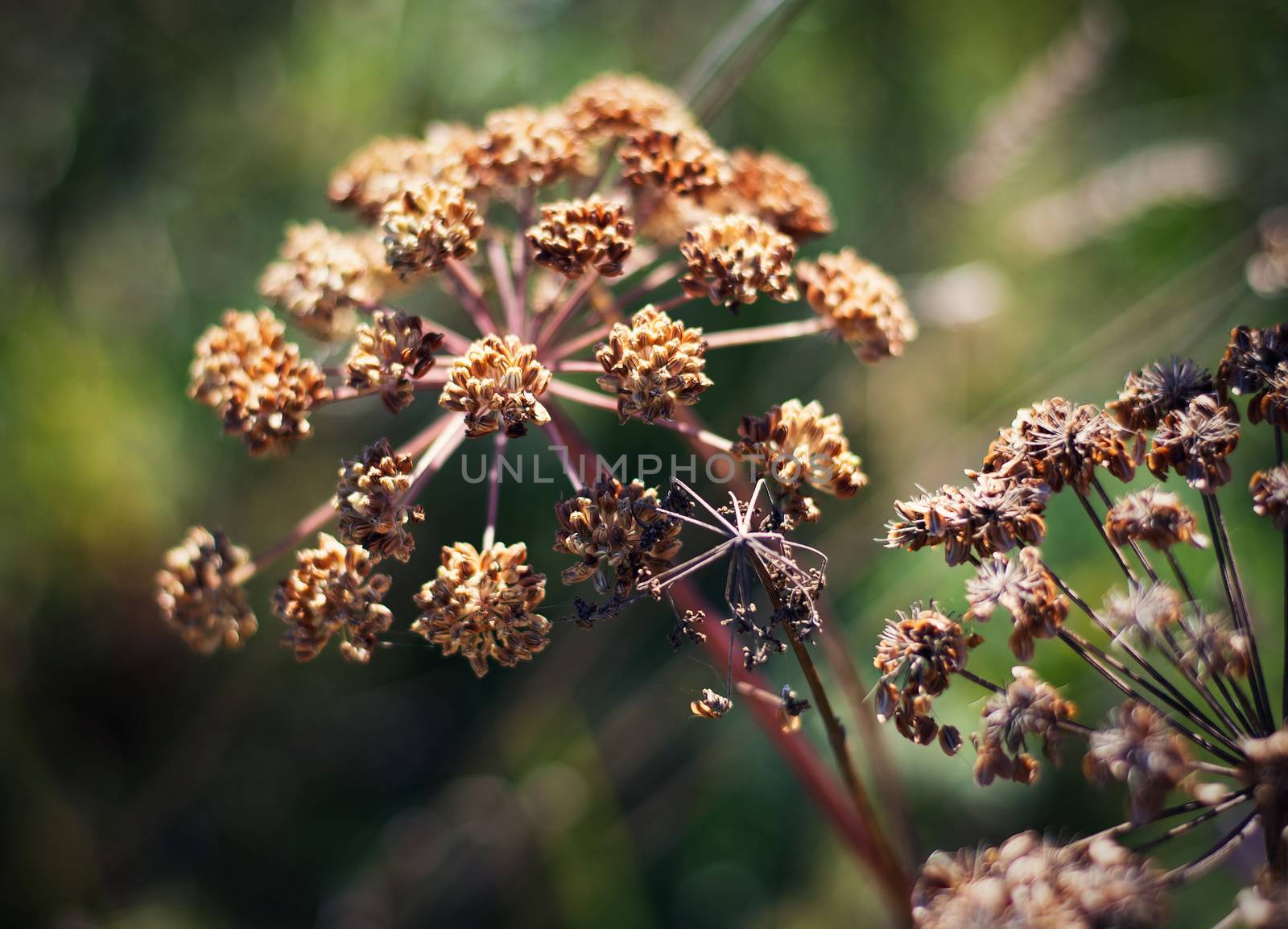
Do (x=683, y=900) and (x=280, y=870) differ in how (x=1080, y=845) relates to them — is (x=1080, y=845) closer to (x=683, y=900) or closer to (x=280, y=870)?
(x=683, y=900)

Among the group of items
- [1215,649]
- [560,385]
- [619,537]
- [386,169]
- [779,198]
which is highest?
[386,169]

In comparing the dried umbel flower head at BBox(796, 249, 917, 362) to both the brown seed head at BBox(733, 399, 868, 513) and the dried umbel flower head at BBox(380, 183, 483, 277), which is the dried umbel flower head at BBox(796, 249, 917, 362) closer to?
the brown seed head at BBox(733, 399, 868, 513)

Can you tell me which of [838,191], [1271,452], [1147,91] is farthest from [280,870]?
[1147,91]

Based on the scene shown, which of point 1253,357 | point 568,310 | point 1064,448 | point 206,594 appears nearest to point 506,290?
point 568,310

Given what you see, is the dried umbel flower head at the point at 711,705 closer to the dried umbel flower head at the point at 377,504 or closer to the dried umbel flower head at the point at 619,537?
the dried umbel flower head at the point at 619,537

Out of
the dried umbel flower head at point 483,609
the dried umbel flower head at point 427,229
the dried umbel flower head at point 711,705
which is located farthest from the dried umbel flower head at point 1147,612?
the dried umbel flower head at point 427,229

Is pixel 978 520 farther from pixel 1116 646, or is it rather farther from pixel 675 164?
pixel 675 164
